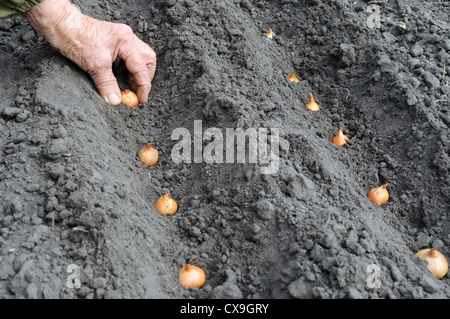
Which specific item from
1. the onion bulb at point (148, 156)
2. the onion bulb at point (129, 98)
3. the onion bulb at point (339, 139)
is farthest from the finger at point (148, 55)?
the onion bulb at point (339, 139)

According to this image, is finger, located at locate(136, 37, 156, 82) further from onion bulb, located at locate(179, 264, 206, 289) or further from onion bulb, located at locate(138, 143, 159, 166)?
onion bulb, located at locate(179, 264, 206, 289)

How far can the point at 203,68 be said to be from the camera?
3500 millimetres

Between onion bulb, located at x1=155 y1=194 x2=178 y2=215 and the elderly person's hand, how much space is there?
102 centimetres

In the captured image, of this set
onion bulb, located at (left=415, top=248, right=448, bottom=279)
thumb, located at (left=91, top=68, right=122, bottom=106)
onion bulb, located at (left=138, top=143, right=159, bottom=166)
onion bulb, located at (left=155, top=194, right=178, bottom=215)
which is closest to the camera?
onion bulb, located at (left=415, top=248, right=448, bottom=279)

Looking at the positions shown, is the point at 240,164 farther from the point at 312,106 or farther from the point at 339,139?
the point at 312,106

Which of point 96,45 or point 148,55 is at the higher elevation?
point 96,45

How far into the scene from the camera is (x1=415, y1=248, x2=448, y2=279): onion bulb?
2.61 m

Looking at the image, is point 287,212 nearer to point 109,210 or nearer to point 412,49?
point 109,210


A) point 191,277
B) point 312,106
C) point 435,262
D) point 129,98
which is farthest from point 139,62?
point 435,262

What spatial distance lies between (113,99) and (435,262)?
7.73ft

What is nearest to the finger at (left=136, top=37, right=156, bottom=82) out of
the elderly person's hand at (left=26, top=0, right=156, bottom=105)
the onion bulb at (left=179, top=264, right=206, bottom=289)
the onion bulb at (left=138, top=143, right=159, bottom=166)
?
the elderly person's hand at (left=26, top=0, right=156, bottom=105)

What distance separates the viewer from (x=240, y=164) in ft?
9.22

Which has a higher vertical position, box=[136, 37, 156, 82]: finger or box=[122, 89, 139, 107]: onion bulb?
box=[136, 37, 156, 82]: finger

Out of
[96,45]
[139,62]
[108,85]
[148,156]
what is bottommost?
[148,156]
